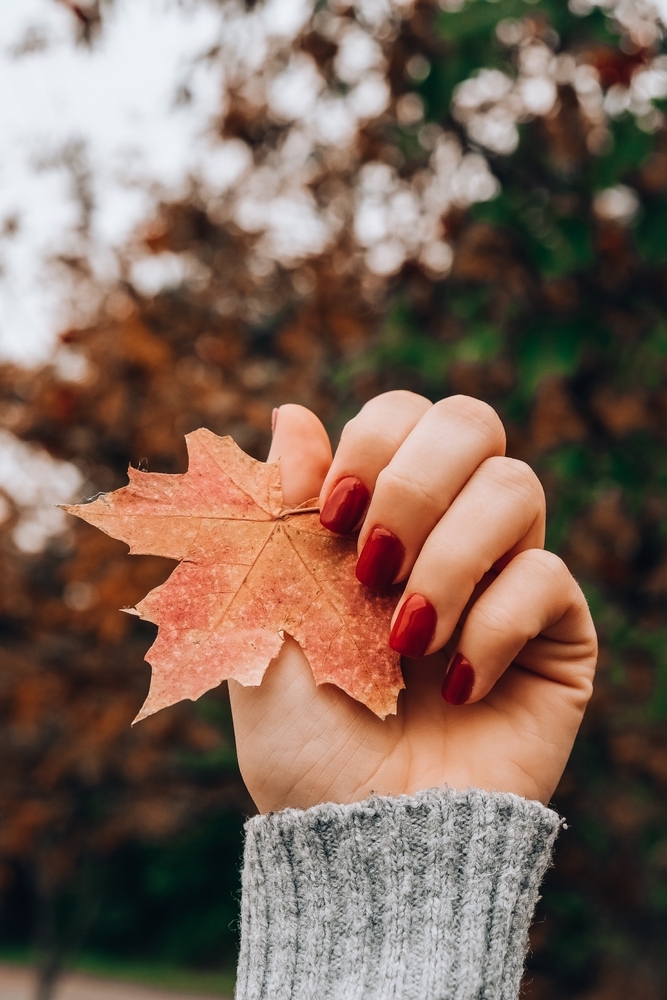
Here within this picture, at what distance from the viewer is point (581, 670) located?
120 cm

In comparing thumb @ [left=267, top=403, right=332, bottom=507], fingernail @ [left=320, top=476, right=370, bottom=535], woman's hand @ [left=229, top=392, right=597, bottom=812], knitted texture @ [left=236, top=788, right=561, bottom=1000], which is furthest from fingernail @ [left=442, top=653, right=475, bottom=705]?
thumb @ [left=267, top=403, right=332, bottom=507]

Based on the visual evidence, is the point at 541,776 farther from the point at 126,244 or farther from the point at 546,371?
the point at 126,244

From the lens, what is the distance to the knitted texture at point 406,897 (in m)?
0.98

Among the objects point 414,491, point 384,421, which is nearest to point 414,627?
point 414,491

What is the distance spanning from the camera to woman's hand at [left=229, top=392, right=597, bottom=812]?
1033 millimetres

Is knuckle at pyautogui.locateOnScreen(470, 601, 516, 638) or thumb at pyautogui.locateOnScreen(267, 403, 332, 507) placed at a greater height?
thumb at pyautogui.locateOnScreen(267, 403, 332, 507)

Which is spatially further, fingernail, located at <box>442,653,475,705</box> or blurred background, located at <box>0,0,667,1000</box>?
blurred background, located at <box>0,0,667,1000</box>

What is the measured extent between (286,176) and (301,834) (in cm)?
363

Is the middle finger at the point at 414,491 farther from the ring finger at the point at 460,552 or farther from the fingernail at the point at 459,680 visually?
the fingernail at the point at 459,680

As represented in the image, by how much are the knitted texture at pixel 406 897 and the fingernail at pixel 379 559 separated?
28 cm

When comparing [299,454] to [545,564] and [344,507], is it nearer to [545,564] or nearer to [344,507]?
[344,507]

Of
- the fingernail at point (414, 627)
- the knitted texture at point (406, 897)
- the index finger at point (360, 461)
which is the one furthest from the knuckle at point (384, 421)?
the knitted texture at point (406, 897)

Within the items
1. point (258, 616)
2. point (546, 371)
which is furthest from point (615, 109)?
point (258, 616)

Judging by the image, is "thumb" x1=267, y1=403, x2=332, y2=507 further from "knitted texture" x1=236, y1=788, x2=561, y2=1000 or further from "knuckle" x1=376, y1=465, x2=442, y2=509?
"knitted texture" x1=236, y1=788, x2=561, y2=1000
